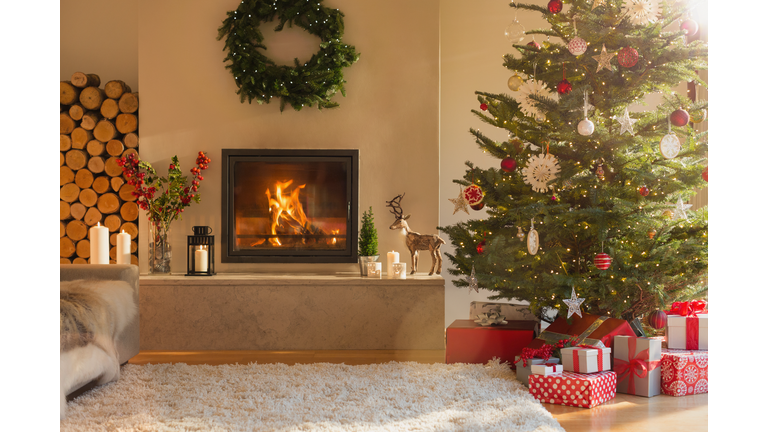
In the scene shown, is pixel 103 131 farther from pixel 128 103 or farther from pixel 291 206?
pixel 291 206

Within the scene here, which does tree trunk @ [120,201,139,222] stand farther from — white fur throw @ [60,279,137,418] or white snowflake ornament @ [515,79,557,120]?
white snowflake ornament @ [515,79,557,120]

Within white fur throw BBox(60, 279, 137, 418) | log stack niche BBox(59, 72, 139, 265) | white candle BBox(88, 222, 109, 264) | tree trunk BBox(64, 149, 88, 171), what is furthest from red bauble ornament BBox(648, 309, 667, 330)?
tree trunk BBox(64, 149, 88, 171)

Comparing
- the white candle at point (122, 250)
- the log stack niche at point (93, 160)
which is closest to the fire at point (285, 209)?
the white candle at point (122, 250)

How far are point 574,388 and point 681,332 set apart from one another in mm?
646

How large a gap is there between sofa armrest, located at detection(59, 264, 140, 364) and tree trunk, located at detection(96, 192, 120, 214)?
1.13 metres

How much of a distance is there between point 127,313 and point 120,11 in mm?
2425

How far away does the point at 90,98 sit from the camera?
11.1 ft

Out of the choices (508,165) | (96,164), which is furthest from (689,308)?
(96,164)

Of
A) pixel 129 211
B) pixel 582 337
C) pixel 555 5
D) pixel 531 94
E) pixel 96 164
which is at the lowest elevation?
pixel 582 337

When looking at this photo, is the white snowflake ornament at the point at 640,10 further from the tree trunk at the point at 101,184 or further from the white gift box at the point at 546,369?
the tree trunk at the point at 101,184

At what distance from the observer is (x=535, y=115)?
2432 mm

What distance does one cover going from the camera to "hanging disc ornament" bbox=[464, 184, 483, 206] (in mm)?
2361

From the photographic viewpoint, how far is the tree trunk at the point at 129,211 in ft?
11.3
